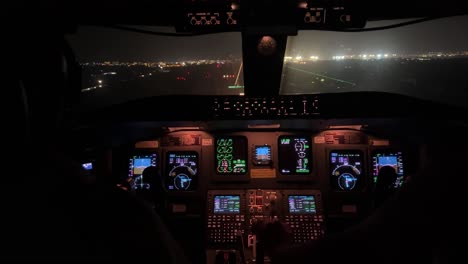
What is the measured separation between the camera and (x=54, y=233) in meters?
0.75

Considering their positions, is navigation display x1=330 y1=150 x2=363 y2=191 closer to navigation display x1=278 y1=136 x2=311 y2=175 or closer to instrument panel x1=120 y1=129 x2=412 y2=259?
instrument panel x1=120 y1=129 x2=412 y2=259

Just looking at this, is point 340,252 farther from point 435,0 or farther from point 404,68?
point 404,68

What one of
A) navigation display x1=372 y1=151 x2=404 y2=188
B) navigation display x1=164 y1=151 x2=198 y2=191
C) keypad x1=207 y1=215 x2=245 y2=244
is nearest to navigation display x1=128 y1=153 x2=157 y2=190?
navigation display x1=164 y1=151 x2=198 y2=191

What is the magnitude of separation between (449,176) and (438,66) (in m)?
31.7

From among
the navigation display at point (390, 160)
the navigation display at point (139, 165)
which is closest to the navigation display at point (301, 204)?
the navigation display at point (390, 160)

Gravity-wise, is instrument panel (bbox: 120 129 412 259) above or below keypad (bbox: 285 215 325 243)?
above

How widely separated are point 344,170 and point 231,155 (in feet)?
3.44

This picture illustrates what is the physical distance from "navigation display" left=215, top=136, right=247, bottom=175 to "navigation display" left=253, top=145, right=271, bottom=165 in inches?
3.7

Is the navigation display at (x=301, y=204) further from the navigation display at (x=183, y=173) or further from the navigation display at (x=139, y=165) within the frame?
the navigation display at (x=139, y=165)

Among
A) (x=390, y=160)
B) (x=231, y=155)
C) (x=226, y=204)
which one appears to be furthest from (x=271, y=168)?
(x=390, y=160)

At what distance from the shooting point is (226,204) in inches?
151

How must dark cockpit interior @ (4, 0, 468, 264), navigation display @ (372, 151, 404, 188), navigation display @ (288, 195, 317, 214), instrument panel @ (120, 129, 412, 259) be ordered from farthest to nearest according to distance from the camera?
navigation display @ (372, 151, 404, 188)
instrument panel @ (120, 129, 412, 259)
navigation display @ (288, 195, 317, 214)
dark cockpit interior @ (4, 0, 468, 264)

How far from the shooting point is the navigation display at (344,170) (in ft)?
13.0

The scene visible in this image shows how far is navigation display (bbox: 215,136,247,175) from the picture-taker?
156 inches
